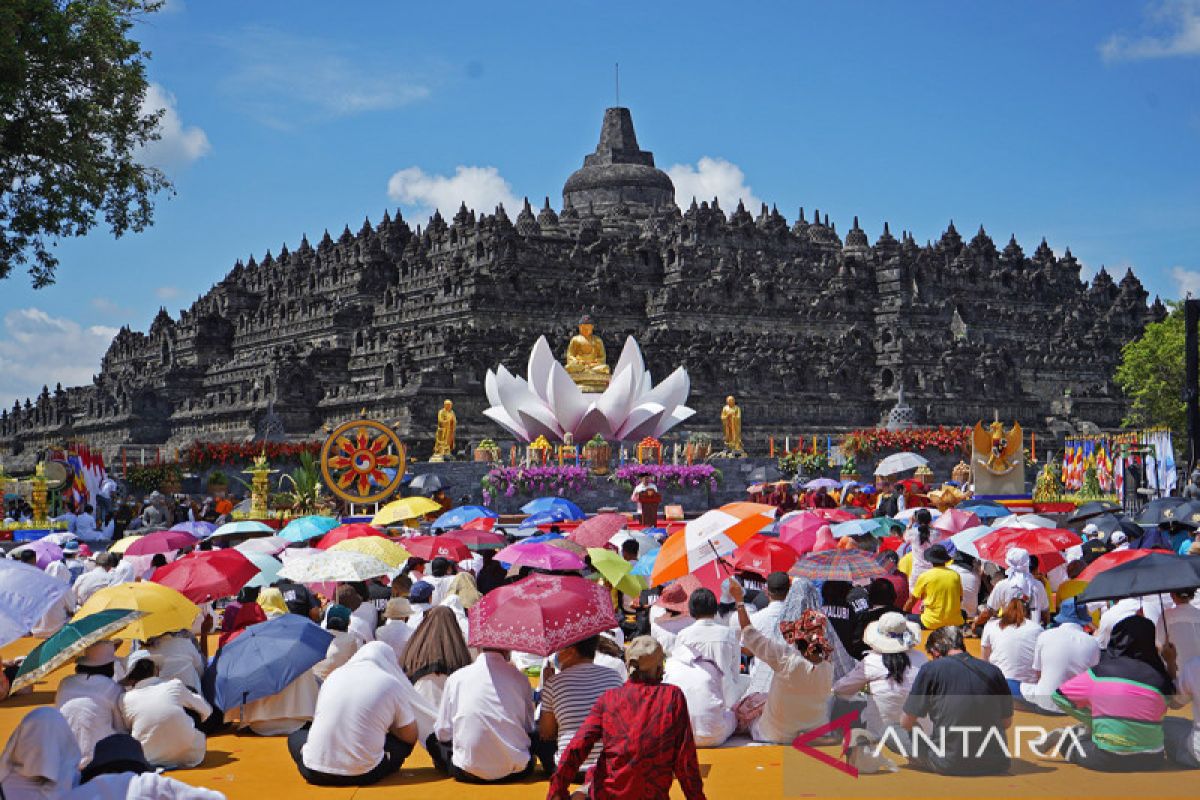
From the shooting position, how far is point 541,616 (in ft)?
34.5

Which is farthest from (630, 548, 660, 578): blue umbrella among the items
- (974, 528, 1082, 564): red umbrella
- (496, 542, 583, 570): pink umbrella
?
(974, 528, 1082, 564): red umbrella

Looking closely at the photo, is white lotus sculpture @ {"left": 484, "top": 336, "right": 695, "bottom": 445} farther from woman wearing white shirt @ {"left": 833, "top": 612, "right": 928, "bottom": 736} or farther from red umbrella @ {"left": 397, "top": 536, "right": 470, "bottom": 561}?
woman wearing white shirt @ {"left": 833, "top": 612, "right": 928, "bottom": 736}

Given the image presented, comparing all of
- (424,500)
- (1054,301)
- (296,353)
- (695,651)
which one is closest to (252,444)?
(424,500)

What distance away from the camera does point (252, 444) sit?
40438mm

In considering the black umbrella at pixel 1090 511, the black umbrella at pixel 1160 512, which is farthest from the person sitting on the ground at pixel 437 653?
the black umbrella at pixel 1090 511

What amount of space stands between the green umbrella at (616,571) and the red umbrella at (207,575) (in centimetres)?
354

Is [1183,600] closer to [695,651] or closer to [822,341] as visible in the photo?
[695,651]

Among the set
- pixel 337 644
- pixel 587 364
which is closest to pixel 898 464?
pixel 587 364

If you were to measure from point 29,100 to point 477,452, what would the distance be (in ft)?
79.3

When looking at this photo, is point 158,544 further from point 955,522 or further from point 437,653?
point 955,522

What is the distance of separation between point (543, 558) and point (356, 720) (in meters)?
5.08

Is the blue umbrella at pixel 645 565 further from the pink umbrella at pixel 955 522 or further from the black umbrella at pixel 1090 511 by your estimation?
the black umbrella at pixel 1090 511

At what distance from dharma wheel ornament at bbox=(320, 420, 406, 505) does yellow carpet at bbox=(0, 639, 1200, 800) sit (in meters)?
20.5

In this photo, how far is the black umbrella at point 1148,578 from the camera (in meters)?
11.3
